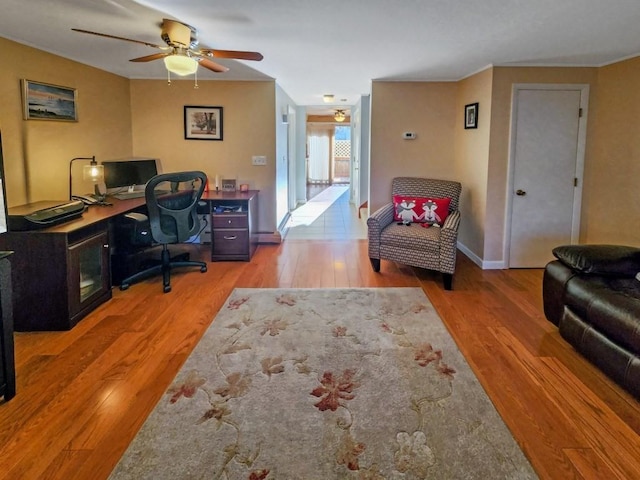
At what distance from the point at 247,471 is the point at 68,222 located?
8.16 feet

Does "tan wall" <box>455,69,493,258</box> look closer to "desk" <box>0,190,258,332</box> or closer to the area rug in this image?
the area rug

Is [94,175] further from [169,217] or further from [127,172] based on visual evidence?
[169,217]

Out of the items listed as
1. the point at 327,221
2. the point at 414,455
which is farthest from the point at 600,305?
the point at 327,221

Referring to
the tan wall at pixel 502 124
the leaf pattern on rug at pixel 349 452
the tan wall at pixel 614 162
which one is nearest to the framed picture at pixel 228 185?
the tan wall at pixel 502 124

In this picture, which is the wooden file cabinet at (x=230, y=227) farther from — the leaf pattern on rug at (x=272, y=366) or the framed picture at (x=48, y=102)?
the leaf pattern on rug at (x=272, y=366)

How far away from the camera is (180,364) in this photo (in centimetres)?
286

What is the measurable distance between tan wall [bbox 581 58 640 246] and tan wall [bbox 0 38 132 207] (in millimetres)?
5084

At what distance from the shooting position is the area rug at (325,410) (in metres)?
1.94

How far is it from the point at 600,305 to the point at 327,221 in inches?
222

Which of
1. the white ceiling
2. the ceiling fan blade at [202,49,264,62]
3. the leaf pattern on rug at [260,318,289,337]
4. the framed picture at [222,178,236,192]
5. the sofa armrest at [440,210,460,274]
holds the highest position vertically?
the white ceiling

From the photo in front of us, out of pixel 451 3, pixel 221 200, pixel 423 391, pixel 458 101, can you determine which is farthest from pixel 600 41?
pixel 221 200

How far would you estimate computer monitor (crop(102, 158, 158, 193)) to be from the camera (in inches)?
192

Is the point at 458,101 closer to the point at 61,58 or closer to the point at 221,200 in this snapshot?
the point at 221,200

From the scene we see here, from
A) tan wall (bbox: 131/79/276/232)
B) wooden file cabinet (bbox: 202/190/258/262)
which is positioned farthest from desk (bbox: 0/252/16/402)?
tan wall (bbox: 131/79/276/232)
